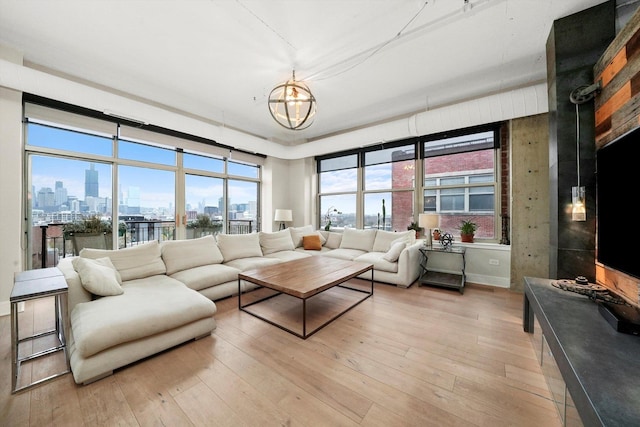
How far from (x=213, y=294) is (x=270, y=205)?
10.5 feet

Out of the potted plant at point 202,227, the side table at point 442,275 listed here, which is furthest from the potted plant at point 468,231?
the potted plant at point 202,227

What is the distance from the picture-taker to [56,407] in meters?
1.45

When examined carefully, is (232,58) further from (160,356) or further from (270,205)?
(270,205)

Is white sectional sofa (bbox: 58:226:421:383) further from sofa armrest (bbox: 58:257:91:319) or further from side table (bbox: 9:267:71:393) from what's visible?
side table (bbox: 9:267:71:393)

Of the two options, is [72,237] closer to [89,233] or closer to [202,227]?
[89,233]

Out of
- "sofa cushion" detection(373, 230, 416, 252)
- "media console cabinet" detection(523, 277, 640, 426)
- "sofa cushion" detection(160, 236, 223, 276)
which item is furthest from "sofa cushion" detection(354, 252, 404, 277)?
"sofa cushion" detection(160, 236, 223, 276)

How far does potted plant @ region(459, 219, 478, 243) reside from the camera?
398 centimetres

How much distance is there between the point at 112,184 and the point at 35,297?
8.99ft

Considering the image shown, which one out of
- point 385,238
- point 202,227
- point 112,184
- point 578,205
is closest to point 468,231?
point 385,238

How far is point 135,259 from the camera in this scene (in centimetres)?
284

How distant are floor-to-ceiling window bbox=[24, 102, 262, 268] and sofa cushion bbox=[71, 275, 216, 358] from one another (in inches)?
80.4

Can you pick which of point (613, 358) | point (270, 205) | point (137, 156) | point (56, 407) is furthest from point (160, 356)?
point (270, 205)

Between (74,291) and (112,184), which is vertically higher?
(112,184)

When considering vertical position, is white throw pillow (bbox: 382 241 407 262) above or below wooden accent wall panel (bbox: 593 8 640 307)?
below
